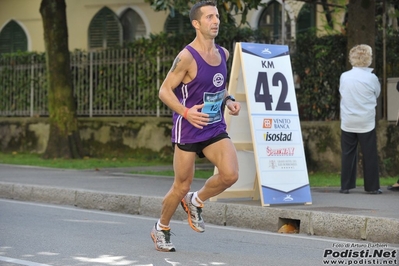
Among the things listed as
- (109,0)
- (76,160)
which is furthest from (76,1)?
(76,160)

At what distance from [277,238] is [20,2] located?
20280mm

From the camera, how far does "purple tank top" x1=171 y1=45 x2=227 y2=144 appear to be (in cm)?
768

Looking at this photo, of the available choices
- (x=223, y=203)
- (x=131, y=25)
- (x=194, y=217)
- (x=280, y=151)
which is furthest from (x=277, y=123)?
(x=131, y=25)

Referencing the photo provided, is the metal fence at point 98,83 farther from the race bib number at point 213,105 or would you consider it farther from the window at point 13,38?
the race bib number at point 213,105

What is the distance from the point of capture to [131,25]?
2614 centimetres

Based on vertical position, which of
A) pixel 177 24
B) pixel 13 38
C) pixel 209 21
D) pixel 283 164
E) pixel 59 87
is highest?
pixel 177 24

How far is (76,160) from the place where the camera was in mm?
18266

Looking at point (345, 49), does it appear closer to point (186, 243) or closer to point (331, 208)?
point (331, 208)

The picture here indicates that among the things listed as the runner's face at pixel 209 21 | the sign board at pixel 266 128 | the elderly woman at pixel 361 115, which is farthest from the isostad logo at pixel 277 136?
the runner's face at pixel 209 21

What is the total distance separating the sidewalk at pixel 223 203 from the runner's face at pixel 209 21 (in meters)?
2.58

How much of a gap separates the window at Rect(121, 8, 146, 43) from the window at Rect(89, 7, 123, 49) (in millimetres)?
213

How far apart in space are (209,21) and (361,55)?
446 cm

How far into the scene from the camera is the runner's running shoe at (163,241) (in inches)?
313

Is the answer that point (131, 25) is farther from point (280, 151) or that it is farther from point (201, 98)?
point (201, 98)
